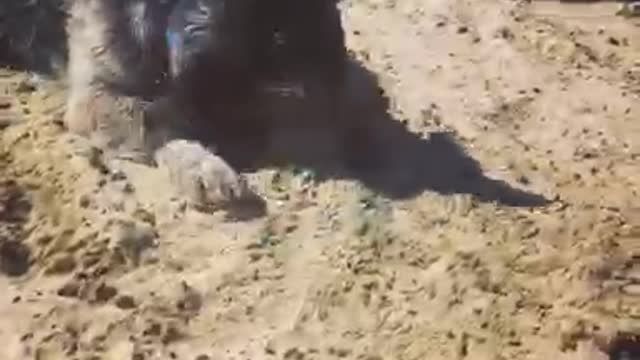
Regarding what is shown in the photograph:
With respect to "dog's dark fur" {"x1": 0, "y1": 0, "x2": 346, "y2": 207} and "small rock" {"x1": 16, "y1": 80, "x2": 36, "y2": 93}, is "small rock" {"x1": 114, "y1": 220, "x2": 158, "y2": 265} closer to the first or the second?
"dog's dark fur" {"x1": 0, "y1": 0, "x2": 346, "y2": 207}

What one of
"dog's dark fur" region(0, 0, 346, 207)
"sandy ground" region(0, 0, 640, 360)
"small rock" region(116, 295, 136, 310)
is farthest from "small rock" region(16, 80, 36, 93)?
"small rock" region(116, 295, 136, 310)

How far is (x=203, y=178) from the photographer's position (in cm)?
500

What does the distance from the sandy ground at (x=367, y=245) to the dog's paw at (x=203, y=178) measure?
0.07 m

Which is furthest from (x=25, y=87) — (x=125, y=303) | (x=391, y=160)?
(x=125, y=303)

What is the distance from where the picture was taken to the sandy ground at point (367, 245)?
14.0ft

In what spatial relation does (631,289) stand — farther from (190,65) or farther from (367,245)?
(190,65)

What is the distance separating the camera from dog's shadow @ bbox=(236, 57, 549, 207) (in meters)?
5.23

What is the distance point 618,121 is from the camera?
612cm

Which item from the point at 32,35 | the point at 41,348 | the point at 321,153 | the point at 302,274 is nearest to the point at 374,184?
the point at 321,153

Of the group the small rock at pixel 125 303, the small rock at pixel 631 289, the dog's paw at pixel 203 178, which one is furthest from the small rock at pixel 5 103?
the small rock at pixel 631 289

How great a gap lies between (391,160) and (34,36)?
78.2 inches

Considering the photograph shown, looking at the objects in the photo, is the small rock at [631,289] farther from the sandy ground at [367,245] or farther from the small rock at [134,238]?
the small rock at [134,238]

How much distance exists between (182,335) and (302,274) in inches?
20.7

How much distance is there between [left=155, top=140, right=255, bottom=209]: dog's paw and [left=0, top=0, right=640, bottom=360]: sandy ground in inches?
2.9
